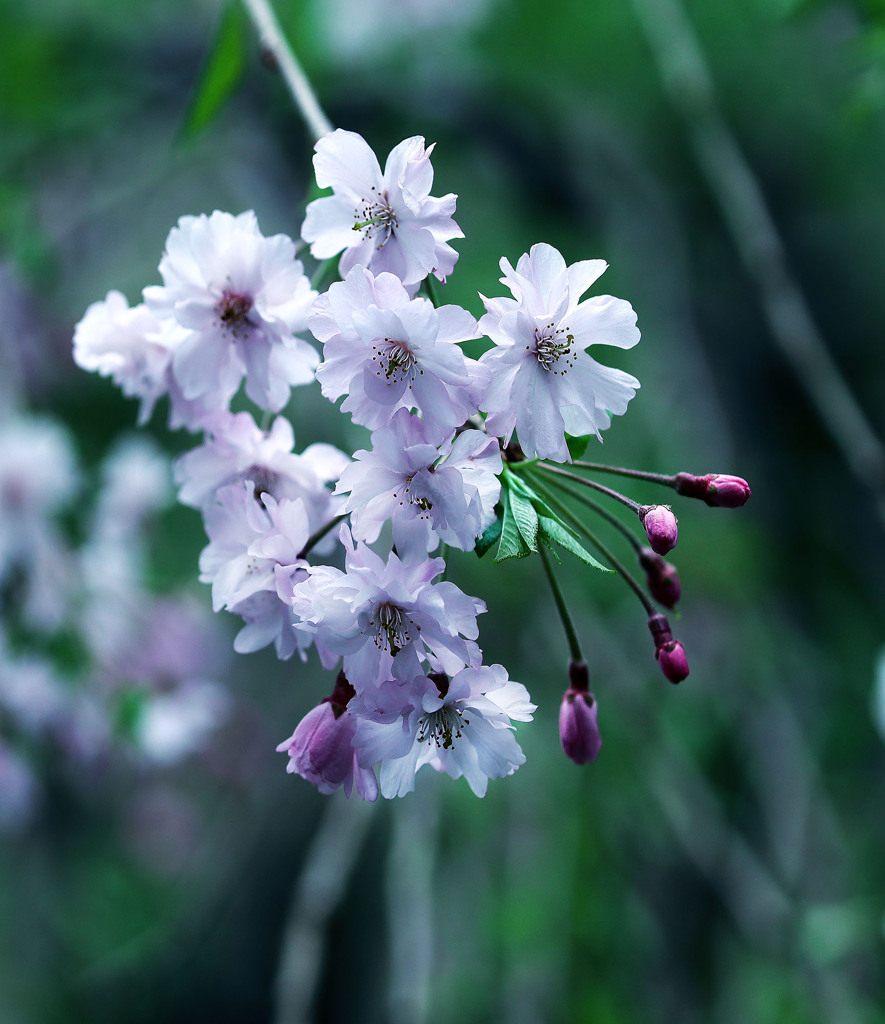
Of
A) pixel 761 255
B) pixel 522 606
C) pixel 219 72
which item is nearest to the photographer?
pixel 219 72

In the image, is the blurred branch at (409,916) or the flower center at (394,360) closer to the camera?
the flower center at (394,360)

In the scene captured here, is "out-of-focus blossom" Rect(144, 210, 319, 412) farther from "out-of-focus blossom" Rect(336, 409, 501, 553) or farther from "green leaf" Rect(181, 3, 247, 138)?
"green leaf" Rect(181, 3, 247, 138)

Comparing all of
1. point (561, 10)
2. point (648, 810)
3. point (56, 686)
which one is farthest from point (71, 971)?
point (561, 10)

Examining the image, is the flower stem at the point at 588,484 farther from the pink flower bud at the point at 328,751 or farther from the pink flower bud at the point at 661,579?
the pink flower bud at the point at 328,751

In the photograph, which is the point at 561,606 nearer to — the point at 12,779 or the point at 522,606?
the point at 522,606

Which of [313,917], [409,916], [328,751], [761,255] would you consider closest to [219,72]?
[328,751]

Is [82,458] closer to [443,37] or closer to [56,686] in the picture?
[56,686]

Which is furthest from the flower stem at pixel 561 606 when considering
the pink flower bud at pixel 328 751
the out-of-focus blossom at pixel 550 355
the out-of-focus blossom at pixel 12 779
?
the out-of-focus blossom at pixel 12 779
